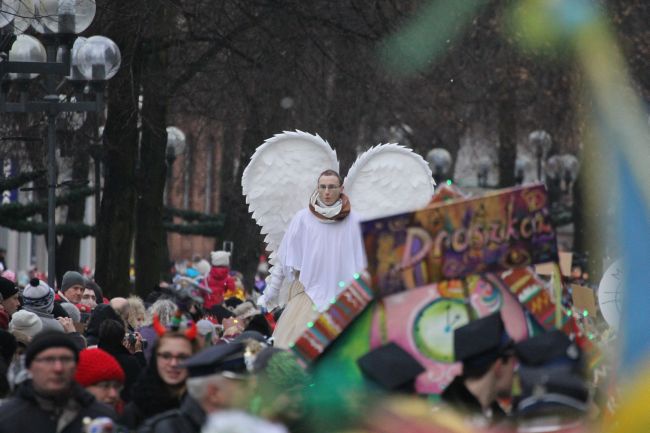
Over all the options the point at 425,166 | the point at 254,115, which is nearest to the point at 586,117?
the point at 254,115

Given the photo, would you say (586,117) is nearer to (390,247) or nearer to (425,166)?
(425,166)

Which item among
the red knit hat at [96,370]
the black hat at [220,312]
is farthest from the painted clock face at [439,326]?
the black hat at [220,312]

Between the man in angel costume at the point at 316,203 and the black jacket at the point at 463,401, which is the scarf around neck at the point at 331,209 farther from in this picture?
the black jacket at the point at 463,401

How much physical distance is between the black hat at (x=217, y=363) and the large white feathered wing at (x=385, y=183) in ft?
23.2

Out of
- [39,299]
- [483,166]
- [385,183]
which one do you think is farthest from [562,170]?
[39,299]

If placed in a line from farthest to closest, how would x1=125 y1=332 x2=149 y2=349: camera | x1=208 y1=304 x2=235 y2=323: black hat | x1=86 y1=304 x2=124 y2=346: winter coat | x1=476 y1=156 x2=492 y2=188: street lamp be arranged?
x1=476 y1=156 x2=492 y2=188: street lamp → x1=208 y1=304 x2=235 y2=323: black hat → x1=125 y1=332 x2=149 y2=349: camera → x1=86 y1=304 x2=124 y2=346: winter coat

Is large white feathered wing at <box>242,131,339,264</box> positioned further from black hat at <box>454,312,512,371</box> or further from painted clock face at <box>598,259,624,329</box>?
black hat at <box>454,312,512,371</box>

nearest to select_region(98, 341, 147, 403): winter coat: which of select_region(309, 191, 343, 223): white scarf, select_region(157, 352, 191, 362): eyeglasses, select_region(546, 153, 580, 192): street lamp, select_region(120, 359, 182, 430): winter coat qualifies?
select_region(120, 359, 182, 430): winter coat

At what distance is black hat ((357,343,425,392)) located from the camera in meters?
6.88

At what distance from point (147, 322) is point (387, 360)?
23.6 feet

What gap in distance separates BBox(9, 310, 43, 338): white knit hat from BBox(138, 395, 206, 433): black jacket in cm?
457

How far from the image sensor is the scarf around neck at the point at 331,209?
1328cm

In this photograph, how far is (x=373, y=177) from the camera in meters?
14.3

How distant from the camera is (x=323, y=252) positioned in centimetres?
1334
